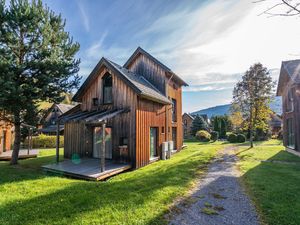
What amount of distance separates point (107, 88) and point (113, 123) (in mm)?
2515

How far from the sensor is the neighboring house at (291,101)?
14.4m

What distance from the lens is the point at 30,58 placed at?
1145cm

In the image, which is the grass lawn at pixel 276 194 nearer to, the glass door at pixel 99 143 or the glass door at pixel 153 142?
the glass door at pixel 153 142

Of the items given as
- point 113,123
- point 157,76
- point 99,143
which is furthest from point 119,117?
point 157,76

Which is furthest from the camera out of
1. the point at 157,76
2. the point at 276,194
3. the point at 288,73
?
the point at 157,76

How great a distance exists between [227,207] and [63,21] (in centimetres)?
1373

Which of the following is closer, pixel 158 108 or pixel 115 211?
pixel 115 211

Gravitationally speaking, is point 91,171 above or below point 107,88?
below

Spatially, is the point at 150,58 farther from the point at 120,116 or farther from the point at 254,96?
the point at 254,96

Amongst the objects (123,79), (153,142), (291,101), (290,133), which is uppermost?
(123,79)

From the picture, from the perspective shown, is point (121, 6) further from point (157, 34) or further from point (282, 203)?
point (282, 203)

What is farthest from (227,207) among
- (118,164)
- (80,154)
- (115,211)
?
(80,154)

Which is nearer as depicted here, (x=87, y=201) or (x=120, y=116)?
(x=87, y=201)

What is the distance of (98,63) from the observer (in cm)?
1262
